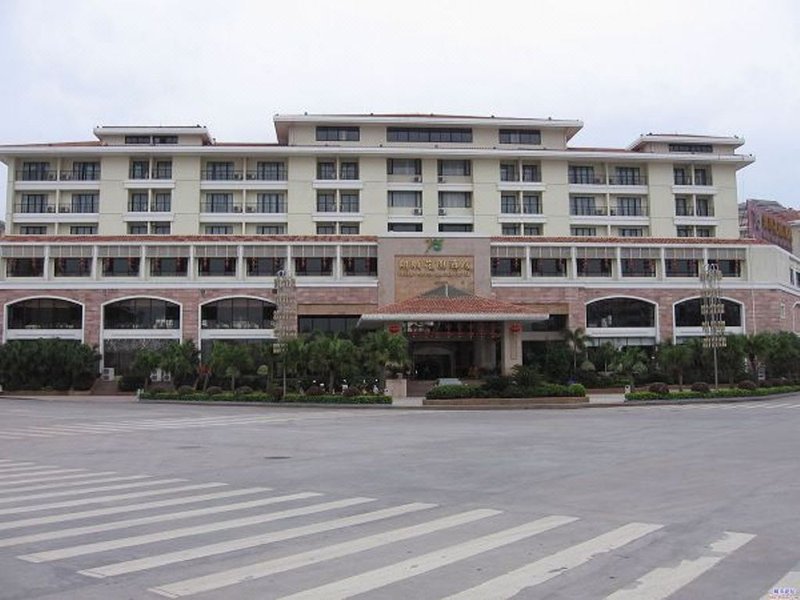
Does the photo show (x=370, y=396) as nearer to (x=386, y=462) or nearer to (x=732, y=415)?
(x=732, y=415)

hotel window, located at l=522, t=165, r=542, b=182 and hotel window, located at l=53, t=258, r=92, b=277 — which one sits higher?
hotel window, located at l=522, t=165, r=542, b=182

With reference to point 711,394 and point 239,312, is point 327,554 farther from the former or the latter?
point 239,312

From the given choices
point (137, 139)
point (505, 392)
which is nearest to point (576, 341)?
point (505, 392)

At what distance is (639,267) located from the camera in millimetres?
57094

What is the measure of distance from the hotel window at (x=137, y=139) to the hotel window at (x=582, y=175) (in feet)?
117

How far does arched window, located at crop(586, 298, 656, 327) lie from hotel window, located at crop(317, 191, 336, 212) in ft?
73.5

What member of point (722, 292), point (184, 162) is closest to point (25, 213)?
point (184, 162)

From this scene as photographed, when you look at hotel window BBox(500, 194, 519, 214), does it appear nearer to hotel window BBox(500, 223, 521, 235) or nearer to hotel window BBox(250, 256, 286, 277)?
hotel window BBox(500, 223, 521, 235)

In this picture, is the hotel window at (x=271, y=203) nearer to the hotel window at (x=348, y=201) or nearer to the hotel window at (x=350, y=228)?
the hotel window at (x=348, y=201)

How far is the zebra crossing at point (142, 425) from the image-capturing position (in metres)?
22.6

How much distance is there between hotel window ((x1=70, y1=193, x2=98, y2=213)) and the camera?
6281 cm

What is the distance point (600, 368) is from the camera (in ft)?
166

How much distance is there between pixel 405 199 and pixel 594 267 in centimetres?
1679

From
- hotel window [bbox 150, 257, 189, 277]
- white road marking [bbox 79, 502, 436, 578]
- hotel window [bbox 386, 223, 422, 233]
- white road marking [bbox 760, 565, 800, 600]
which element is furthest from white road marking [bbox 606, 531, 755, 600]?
hotel window [bbox 386, 223, 422, 233]
